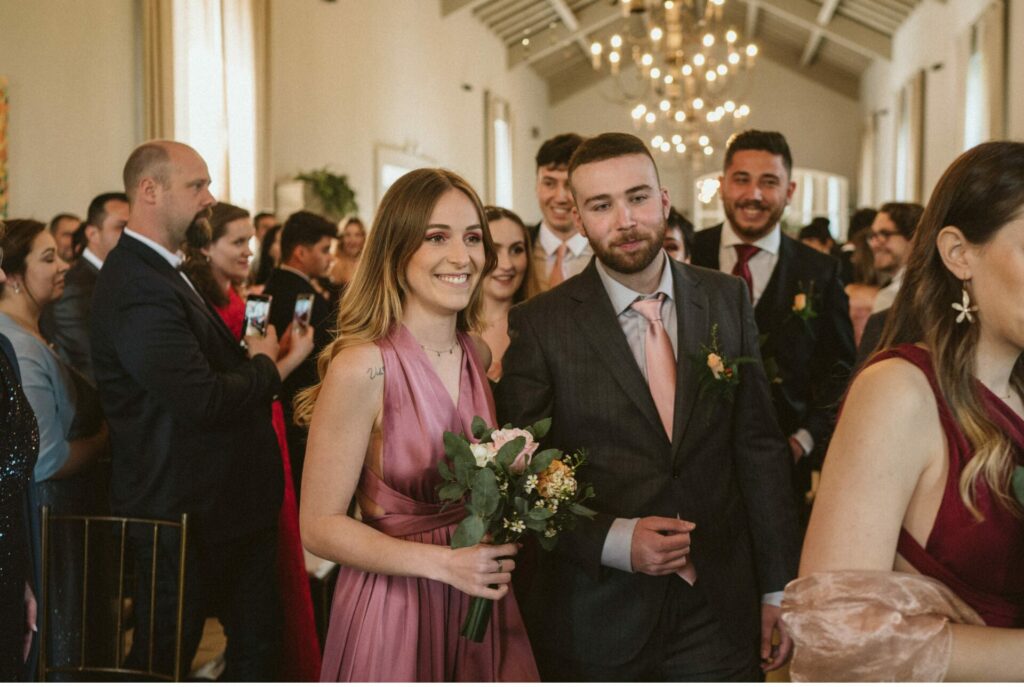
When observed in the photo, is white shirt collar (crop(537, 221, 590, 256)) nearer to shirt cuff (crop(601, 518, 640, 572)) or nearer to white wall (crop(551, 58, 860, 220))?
shirt cuff (crop(601, 518, 640, 572))

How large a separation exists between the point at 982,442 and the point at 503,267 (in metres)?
2.24

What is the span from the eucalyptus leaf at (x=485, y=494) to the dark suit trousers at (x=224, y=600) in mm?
1594

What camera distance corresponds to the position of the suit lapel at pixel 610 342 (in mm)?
2480

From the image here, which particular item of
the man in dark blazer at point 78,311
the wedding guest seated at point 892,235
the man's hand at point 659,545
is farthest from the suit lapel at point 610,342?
the wedding guest seated at point 892,235

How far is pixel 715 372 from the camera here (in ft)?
8.01

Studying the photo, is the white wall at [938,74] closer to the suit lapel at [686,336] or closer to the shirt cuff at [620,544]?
the suit lapel at [686,336]

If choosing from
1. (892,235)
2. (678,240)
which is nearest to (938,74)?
(892,235)

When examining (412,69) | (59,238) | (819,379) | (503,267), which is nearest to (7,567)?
(503,267)

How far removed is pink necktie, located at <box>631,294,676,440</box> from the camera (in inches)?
99.7

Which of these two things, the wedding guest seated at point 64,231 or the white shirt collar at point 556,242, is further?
the wedding guest seated at point 64,231

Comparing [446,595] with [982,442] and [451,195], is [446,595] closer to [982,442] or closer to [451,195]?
[451,195]

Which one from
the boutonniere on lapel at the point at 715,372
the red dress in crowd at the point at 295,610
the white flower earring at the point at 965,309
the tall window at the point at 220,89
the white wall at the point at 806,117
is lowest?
the red dress in crowd at the point at 295,610

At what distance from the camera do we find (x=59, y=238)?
6.63 m

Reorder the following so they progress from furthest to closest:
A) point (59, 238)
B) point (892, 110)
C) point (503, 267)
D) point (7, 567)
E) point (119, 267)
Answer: point (892, 110) < point (59, 238) < point (503, 267) < point (119, 267) < point (7, 567)
